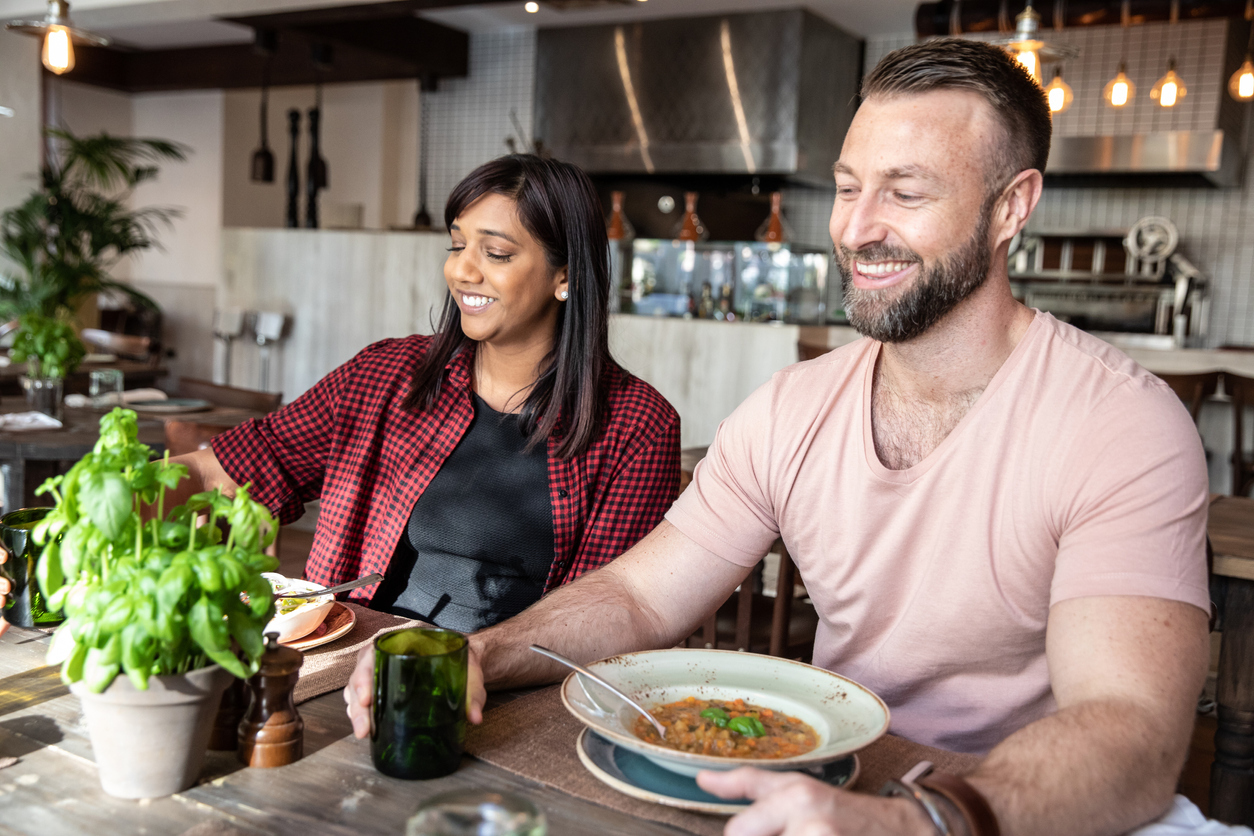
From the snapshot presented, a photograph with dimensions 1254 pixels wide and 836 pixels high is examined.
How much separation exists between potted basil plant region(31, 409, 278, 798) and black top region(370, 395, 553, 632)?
801mm

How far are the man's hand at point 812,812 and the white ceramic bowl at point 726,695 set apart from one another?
0.07 metres

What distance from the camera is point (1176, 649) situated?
99 centimetres

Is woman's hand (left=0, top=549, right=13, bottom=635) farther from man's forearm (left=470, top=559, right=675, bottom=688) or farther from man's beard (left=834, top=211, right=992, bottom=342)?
man's beard (left=834, top=211, right=992, bottom=342)

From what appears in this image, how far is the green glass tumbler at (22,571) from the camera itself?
3.92 feet

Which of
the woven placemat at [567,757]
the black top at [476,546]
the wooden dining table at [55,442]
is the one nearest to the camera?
the woven placemat at [567,757]

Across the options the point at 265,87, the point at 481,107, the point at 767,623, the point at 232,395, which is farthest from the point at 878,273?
the point at 265,87

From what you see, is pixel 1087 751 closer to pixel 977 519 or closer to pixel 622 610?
pixel 977 519

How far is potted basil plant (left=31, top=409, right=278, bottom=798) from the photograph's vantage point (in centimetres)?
77

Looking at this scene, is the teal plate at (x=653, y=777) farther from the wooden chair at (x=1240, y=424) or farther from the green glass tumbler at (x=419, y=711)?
the wooden chair at (x=1240, y=424)

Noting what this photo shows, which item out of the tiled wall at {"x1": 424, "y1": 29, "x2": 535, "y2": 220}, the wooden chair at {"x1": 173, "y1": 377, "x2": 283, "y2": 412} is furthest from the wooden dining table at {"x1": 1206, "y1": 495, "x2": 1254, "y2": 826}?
the tiled wall at {"x1": 424, "y1": 29, "x2": 535, "y2": 220}

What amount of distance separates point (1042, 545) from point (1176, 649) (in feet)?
0.65

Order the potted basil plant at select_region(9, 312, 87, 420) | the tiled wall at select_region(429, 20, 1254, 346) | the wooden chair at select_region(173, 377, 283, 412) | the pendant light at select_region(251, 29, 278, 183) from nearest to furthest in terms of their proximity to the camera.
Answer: the potted basil plant at select_region(9, 312, 87, 420) → the wooden chair at select_region(173, 377, 283, 412) → the tiled wall at select_region(429, 20, 1254, 346) → the pendant light at select_region(251, 29, 278, 183)

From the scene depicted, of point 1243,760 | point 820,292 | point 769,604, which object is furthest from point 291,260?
point 1243,760

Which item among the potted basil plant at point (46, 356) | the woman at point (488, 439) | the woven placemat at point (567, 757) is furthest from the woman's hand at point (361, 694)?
the potted basil plant at point (46, 356)
